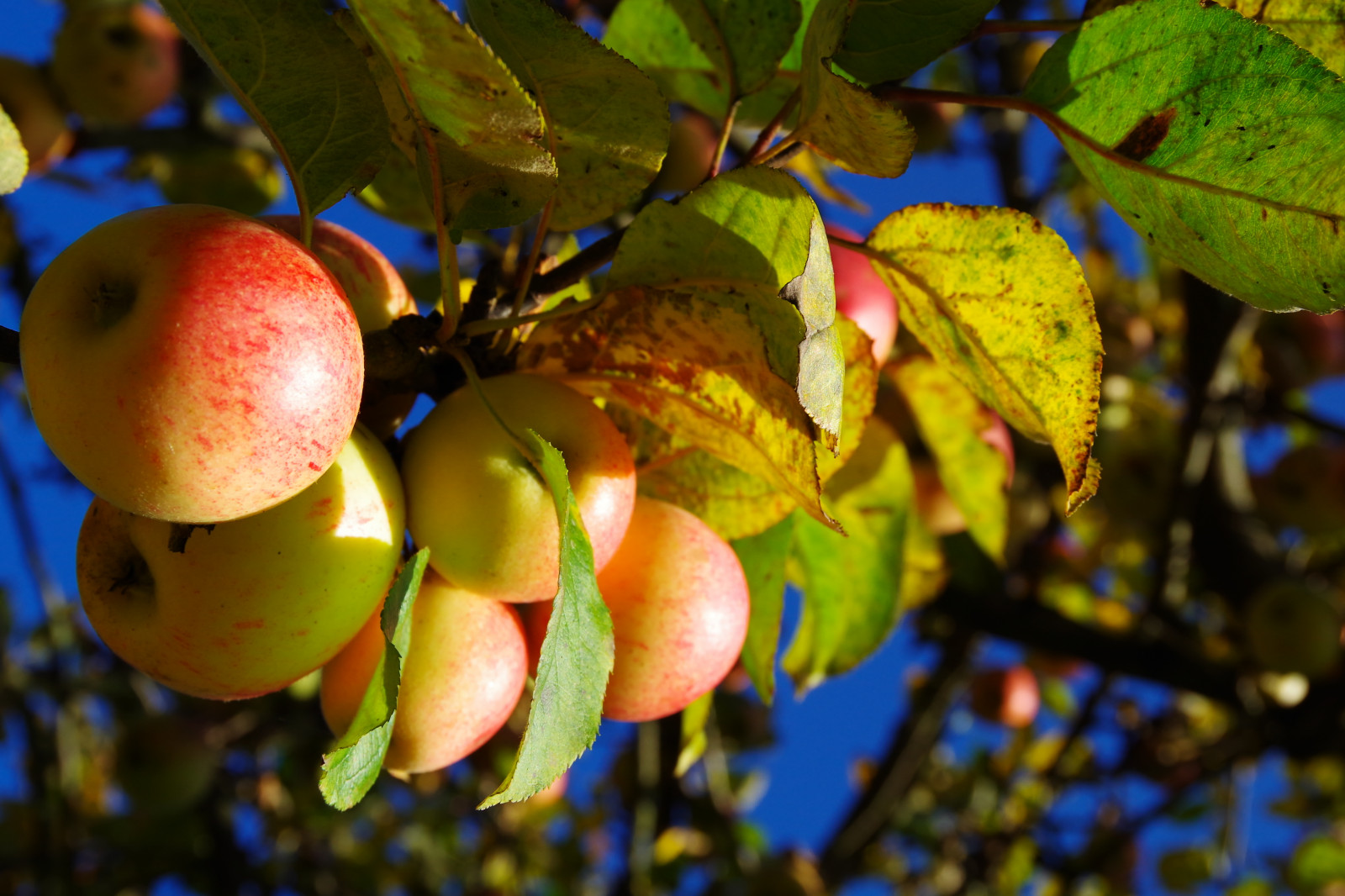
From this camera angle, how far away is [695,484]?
37.9 inches

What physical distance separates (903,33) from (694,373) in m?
0.29

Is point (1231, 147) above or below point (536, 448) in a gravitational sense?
above

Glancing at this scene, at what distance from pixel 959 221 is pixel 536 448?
36 centimetres

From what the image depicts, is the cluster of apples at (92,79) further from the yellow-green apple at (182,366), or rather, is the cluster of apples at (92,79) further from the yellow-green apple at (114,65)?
→ the yellow-green apple at (182,366)

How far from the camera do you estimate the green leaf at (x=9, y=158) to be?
0.67 meters

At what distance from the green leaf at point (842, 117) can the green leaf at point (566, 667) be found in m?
0.28

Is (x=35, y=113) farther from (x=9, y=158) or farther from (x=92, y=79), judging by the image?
(x=9, y=158)

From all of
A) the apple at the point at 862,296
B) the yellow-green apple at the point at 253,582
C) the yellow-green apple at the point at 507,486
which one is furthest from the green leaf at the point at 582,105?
the apple at the point at 862,296

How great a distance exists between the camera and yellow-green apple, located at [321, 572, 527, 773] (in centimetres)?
78

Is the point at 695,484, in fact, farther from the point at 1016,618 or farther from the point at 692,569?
the point at 1016,618

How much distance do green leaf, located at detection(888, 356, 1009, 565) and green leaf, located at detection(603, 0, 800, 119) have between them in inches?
17.1

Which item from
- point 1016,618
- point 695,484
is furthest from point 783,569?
point 1016,618

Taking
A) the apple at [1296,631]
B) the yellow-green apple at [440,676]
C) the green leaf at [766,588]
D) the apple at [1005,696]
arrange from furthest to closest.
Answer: the apple at [1005,696], the apple at [1296,631], the green leaf at [766,588], the yellow-green apple at [440,676]

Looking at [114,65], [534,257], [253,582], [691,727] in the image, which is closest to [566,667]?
[253,582]
